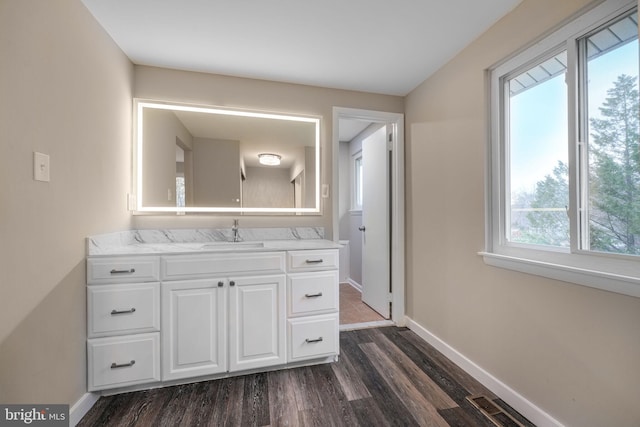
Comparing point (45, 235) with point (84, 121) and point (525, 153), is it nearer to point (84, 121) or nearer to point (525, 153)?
point (84, 121)

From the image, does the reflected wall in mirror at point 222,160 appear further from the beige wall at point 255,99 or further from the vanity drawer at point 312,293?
the vanity drawer at point 312,293

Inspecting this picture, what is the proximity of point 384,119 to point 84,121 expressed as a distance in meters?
2.31

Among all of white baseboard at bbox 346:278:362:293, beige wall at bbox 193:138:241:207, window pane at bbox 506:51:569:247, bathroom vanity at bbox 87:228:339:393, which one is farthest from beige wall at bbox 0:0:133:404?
white baseboard at bbox 346:278:362:293

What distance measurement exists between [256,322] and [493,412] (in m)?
1.48

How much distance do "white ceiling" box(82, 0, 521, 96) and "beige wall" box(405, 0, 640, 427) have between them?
0.24m

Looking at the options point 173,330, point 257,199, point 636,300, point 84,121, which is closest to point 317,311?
point 173,330

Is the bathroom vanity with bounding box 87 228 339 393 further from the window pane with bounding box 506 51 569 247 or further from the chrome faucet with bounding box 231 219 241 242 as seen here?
the window pane with bounding box 506 51 569 247

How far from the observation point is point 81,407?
1469mm

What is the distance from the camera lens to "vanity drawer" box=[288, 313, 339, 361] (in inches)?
74.4

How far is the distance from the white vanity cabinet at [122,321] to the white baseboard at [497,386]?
2.02 m

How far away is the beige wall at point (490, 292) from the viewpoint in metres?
1.14

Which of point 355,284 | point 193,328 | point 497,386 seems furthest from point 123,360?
point 355,284

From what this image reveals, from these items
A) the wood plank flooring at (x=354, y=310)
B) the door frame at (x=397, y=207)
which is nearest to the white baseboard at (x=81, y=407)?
the wood plank flooring at (x=354, y=310)

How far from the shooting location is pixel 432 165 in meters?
2.26
